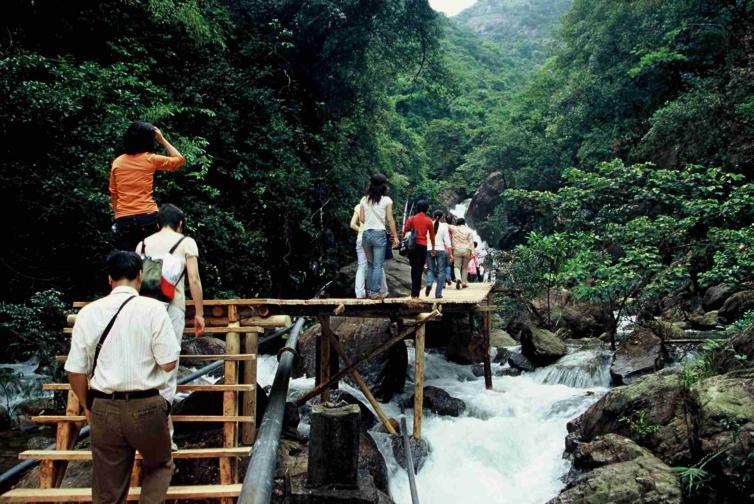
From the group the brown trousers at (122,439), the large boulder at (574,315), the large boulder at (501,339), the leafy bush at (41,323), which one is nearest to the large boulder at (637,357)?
the large boulder at (574,315)

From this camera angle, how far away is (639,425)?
7.30 metres

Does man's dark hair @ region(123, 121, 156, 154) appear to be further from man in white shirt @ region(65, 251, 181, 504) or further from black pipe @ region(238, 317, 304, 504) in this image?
black pipe @ region(238, 317, 304, 504)

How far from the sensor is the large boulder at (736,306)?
1169 centimetres

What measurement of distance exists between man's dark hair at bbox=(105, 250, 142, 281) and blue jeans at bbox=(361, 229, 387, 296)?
14.9ft

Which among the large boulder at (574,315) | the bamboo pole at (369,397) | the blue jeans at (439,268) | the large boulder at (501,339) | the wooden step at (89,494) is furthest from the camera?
the large boulder at (574,315)

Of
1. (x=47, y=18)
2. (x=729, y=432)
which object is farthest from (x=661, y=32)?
(x=47, y=18)

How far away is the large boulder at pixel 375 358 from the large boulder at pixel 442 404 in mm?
680

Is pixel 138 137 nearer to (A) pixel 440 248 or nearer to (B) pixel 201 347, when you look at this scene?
(A) pixel 440 248

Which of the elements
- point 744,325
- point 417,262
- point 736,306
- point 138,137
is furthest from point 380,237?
point 736,306

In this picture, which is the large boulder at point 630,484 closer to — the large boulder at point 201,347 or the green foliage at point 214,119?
the green foliage at point 214,119

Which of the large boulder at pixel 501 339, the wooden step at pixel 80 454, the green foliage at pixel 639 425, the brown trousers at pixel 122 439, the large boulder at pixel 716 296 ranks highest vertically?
the brown trousers at pixel 122 439

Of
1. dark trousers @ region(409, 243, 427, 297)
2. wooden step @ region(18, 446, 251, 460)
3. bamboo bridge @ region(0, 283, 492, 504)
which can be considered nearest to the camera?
bamboo bridge @ region(0, 283, 492, 504)

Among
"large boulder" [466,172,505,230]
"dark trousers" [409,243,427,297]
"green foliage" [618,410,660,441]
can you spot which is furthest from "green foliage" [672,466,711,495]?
"large boulder" [466,172,505,230]

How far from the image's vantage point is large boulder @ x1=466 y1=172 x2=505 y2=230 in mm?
36000
